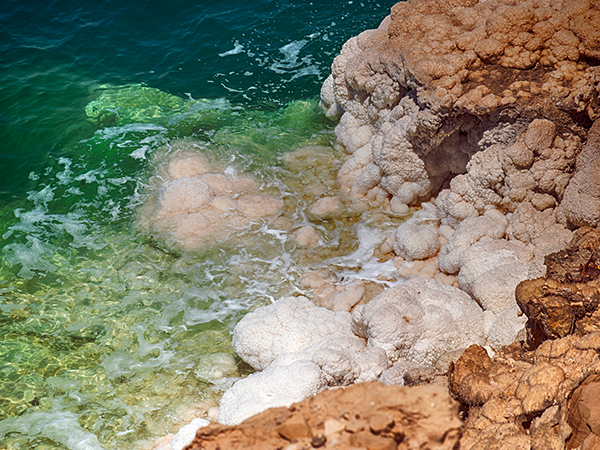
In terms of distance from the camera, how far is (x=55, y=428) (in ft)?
18.4

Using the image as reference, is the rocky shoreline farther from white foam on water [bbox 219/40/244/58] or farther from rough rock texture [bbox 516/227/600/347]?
white foam on water [bbox 219/40/244/58]

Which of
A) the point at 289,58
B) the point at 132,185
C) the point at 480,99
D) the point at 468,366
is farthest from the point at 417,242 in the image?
the point at 289,58

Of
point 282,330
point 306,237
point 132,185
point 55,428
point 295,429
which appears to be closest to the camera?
point 295,429

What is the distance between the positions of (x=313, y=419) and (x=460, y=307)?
11.7 ft

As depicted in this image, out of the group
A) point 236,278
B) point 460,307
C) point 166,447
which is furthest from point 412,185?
point 166,447

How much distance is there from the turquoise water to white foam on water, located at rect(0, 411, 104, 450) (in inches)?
0.9

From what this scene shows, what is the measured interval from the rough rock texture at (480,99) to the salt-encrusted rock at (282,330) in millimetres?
2380

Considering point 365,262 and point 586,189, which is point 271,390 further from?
point 586,189

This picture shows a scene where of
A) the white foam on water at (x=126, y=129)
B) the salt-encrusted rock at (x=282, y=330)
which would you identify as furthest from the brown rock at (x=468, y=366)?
the white foam on water at (x=126, y=129)

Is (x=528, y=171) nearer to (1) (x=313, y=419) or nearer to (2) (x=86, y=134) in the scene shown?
(1) (x=313, y=419)

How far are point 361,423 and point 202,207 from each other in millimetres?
6196

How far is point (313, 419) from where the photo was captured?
255 cm

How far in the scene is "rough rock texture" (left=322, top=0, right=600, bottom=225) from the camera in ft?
19.3

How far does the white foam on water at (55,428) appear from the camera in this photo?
5457 mm
